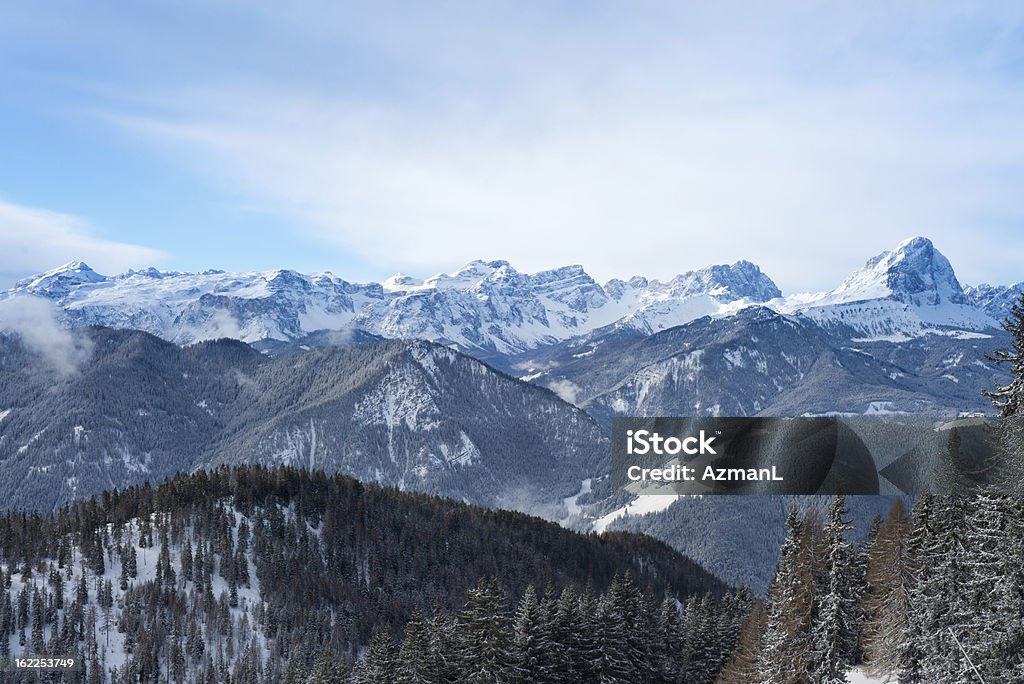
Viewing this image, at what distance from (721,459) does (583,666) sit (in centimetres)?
3730

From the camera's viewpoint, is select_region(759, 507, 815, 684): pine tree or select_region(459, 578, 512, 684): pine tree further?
select_region(459, 578, 512, 684): pine tree

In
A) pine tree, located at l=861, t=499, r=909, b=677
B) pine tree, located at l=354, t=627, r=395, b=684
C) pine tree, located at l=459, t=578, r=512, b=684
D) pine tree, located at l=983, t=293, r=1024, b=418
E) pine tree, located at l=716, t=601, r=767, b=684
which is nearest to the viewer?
pine tree, located at l=983, t=293, r=1024, b=418

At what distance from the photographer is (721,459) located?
36.8 meters

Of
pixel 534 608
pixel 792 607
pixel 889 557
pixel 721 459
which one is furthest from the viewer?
pixel 534 608

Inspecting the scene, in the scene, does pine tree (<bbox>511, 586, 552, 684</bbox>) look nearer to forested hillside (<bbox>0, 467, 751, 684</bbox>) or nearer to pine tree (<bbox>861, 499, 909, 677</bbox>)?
forested hillside (<bbox>0, 467, 751, 684</bbox>)

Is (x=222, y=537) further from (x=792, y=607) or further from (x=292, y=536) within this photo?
(x=792, y=607)

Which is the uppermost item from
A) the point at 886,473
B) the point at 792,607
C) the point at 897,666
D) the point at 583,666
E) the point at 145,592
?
the point at 886,473

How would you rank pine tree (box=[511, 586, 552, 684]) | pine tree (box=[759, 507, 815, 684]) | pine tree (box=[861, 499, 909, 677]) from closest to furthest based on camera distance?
pine tree (box=[759, 507, 815, 684]), pine tree (box=[861, 499, 909, 677]), pine tree (box=[511, 586, 552, 684])

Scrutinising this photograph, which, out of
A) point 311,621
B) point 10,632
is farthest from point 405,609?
point 10,632

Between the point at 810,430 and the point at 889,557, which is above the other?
the point at 810,430

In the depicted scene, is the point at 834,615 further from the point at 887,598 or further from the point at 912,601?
the point at 887,598

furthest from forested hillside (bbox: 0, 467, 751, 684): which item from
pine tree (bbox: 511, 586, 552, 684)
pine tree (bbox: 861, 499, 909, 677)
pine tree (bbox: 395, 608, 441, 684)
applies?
pine tree (bbox: 861, 499, 909, 677)

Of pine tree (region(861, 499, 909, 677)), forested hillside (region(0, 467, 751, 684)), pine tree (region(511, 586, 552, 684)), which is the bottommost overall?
forested hillside (region(0, 467, 751, 684))

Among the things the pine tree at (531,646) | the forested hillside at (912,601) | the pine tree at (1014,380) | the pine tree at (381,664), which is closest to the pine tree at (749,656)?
the forested hillside at (912,601)
